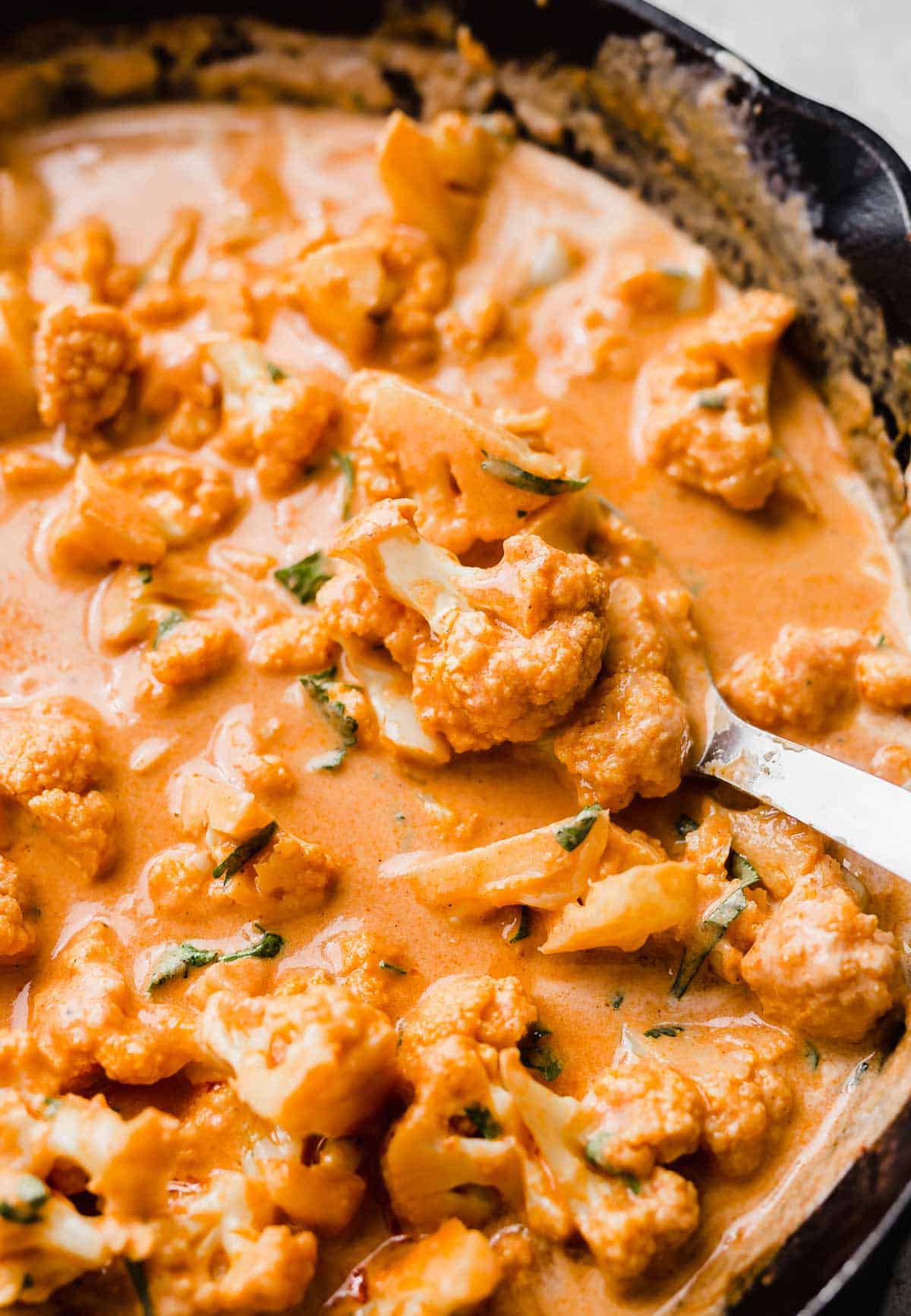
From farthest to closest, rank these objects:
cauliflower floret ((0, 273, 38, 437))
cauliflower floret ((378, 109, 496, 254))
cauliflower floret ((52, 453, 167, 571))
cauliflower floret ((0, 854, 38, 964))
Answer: cauliflower floret ((378, 109, 496, 254)) < cauliflower floret ((0, 273, 38, 437)) < cauliflower floret ((52, 453, 167, 571)) < cauliflower floret ((0, 854, 38, 964))

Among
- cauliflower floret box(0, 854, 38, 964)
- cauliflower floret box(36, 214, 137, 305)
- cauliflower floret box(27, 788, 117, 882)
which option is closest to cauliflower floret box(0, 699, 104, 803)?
cauliflower floret box(27, 788, 117, 882)

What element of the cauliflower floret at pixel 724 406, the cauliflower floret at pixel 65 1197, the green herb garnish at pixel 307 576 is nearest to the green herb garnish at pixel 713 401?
the cauliflower floret at pixel 724 406

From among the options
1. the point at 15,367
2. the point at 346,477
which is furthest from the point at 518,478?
the point at 15,367

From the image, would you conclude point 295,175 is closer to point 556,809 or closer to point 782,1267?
point 556,809

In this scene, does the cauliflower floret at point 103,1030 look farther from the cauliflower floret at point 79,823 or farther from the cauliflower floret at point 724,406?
the cauliflower floret at point 724,406

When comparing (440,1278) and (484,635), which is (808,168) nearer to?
(484,635)

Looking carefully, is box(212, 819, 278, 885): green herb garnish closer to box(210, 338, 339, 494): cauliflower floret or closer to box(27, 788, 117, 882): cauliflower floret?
box(27, 788, 117, 882): cauliflower floret
